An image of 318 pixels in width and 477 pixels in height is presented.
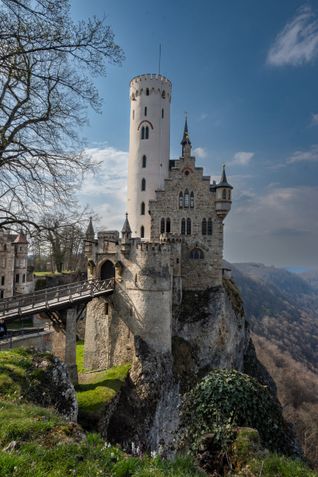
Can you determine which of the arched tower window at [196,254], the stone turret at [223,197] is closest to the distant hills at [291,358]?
the arched tower window at [196,254]

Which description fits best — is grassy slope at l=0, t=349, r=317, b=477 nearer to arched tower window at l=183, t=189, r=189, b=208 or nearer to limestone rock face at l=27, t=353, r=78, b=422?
limestone rock face at l=27, t=353, r=78, b=422

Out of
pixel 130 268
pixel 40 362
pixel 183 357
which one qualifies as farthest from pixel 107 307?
pixel 40 362

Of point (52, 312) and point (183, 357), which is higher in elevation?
point (52, 312)

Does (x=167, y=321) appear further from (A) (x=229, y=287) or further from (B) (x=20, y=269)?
(B) (x=20, y=269)

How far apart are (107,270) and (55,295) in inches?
199

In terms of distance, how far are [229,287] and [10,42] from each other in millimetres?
32300

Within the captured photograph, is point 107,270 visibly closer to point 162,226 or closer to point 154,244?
point 154,244

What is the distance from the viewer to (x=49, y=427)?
6355 millimetres

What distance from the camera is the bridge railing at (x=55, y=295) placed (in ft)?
63.4

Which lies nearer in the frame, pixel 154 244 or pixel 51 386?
pixel 51 386

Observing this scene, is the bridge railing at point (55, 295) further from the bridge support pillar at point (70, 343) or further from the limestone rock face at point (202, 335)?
the limestone rock face at point (202, 335)

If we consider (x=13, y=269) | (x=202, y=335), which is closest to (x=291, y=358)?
(x=202, y=335)

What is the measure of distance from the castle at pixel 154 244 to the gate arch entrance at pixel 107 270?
0.09 metres

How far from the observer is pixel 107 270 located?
26875mm
